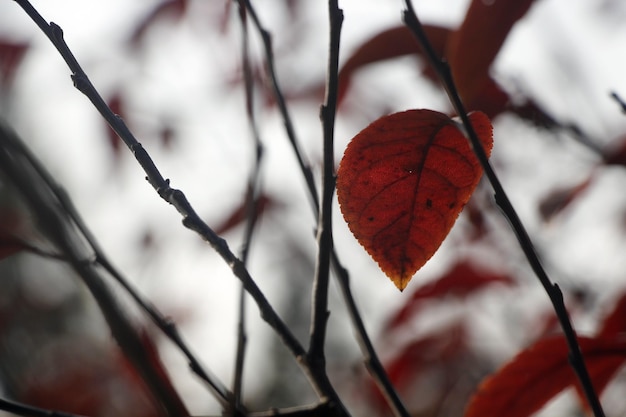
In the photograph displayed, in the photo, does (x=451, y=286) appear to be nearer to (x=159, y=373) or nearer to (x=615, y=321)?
(x=615, y=321)

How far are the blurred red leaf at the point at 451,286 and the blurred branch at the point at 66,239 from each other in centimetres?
87

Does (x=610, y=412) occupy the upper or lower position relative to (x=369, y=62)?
lower

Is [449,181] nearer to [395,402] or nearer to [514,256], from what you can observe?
[395,402]

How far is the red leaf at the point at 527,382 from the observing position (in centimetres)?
61

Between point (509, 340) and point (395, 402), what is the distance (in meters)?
1.68

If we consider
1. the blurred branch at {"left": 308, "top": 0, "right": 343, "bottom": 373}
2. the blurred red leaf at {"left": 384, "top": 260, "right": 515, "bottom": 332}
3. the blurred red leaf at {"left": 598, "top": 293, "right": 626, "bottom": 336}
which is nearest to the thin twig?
the blurred branch at {"left": 308, "top": 0, "right": 343, "bottom": 373}

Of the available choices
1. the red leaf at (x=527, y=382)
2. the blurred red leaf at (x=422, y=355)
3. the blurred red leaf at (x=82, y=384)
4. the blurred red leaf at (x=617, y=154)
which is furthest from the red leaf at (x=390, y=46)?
the blurred red leaf at (x=422, y=355)

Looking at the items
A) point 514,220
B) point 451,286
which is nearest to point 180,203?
point 514,220

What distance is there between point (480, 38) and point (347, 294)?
0.92 feet

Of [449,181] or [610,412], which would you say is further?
[610,412]

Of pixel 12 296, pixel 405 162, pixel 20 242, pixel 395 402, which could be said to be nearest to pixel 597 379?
pixel 395 402

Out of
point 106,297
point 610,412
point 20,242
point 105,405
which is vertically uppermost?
point 105,405

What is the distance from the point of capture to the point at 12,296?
2938 mm

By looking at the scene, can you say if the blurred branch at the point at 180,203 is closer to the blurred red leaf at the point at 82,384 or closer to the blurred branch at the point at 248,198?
the blurred branch at the point at 248,198
